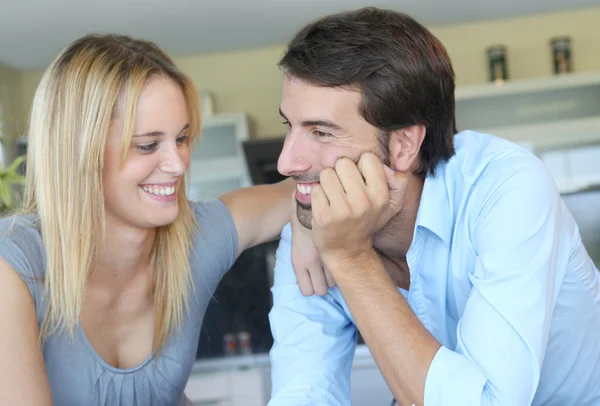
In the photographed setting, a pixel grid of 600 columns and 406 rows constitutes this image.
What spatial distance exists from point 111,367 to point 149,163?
0.44 meters

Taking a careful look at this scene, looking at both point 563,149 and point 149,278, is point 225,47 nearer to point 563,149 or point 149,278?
point 563,149

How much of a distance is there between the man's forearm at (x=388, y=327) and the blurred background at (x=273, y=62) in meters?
3.14

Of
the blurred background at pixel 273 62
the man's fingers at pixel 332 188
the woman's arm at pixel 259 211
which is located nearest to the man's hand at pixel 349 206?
the man's fingers at pixel 332 188

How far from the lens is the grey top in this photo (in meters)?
1.49

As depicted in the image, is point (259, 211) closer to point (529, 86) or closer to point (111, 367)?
point (111, 367)

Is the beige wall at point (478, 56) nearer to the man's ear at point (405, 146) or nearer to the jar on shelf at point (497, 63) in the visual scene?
the jar on shelf at point (497, 63)

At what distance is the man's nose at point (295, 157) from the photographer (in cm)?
140

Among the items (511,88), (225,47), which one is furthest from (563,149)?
(225,47)

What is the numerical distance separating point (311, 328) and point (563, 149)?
4.45m

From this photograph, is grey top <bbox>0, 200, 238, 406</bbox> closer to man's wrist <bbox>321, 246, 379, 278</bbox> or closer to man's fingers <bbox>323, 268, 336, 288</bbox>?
man's fingers <bbox>323, 268, 336, 288</bbox>

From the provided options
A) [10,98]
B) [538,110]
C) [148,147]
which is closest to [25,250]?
[148,147]

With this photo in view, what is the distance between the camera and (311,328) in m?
1.43

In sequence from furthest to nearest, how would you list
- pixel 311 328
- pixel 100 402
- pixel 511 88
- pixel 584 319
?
pixel 511 88, pixel 100 402, pixel 311 328, pixel 584 319

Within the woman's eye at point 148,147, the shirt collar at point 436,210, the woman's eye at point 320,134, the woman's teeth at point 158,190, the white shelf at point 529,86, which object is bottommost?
the white shelf at point 529,86
